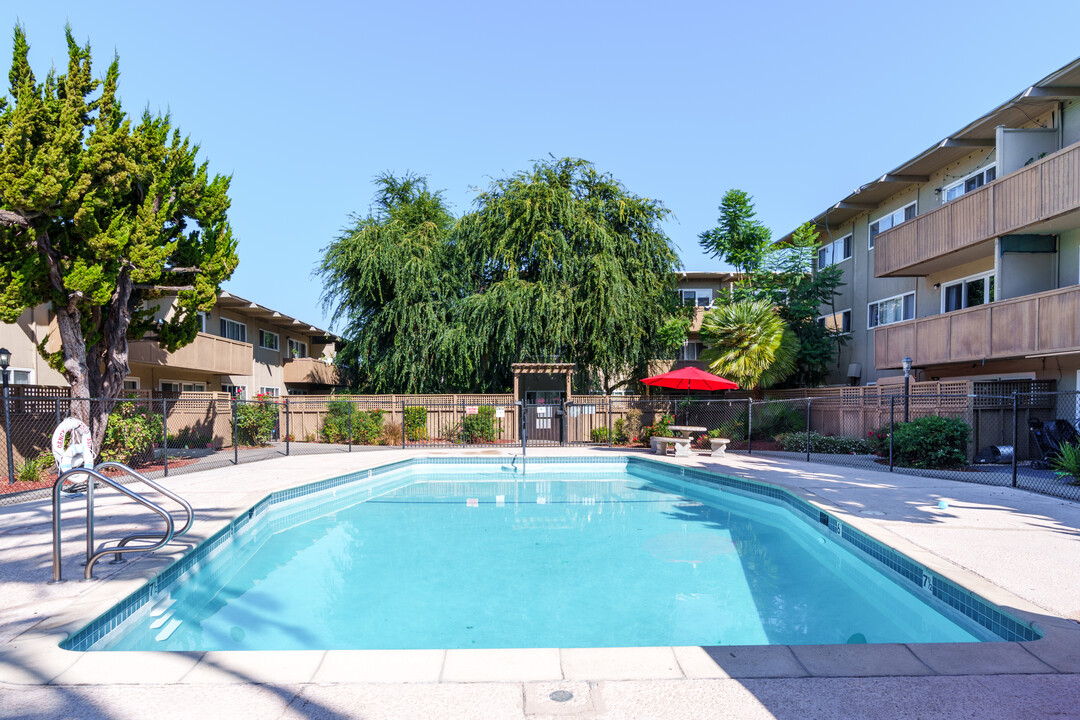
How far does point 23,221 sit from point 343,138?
499 inches

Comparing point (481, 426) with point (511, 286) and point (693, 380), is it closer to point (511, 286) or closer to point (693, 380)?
point (511, 286)

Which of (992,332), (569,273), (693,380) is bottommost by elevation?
(693,380)

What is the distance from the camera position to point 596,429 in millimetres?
20328

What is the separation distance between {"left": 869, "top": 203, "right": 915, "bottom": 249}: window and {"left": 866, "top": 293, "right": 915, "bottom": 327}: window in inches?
83.7

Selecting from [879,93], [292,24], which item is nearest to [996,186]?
[879,93]

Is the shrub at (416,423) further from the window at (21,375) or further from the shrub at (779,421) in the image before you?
the shrub at (779,421)

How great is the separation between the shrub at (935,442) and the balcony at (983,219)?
4804 mm

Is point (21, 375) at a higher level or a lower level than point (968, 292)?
lower

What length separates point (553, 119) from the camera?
22.5 metres

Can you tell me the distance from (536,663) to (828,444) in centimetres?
1524

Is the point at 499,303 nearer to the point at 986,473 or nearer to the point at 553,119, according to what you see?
the point at 553,119

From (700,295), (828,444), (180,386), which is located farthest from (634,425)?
(180,386)

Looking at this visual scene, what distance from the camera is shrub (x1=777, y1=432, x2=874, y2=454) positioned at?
16062 millimetres

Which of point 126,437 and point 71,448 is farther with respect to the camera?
point 126,437
